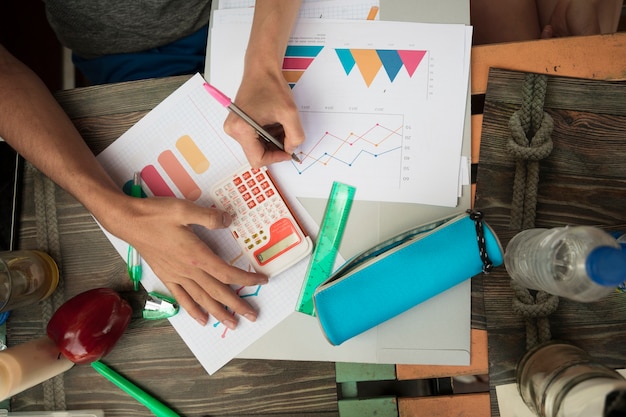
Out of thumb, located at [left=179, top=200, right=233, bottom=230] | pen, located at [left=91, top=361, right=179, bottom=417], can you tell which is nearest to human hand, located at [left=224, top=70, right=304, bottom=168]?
thumb, located at [left=179, top=200, right=233, bottom=230]

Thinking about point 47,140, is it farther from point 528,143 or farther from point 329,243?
point 528,143

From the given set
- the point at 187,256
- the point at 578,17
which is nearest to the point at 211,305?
the point at 187,256

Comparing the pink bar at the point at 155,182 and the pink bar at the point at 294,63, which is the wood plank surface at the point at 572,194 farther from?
the pink bar at the point at 155,182

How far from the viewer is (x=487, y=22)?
0.86 meters

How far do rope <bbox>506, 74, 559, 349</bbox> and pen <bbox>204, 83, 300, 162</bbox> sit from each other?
0.35 metres

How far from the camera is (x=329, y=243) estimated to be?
2.47 ft

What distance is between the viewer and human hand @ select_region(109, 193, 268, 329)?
2.38 feet

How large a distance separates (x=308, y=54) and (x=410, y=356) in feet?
1.70

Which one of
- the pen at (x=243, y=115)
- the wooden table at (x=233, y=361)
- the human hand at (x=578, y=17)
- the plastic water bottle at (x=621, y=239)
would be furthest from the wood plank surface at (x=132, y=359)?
the human hand at (x=578, y=17)

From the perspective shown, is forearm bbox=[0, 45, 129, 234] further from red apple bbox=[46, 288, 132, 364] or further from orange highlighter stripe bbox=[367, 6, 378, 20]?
orange highlighter stripe bbox=[367, 6, 378, 20]

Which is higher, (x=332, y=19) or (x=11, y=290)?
(x=332, y=19)

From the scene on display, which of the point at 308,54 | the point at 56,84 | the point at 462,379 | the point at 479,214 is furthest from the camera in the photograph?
the point at 56,84

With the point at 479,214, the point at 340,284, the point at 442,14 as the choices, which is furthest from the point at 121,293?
the point at 442,14

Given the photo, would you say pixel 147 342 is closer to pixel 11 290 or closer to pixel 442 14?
pixel 11 290
